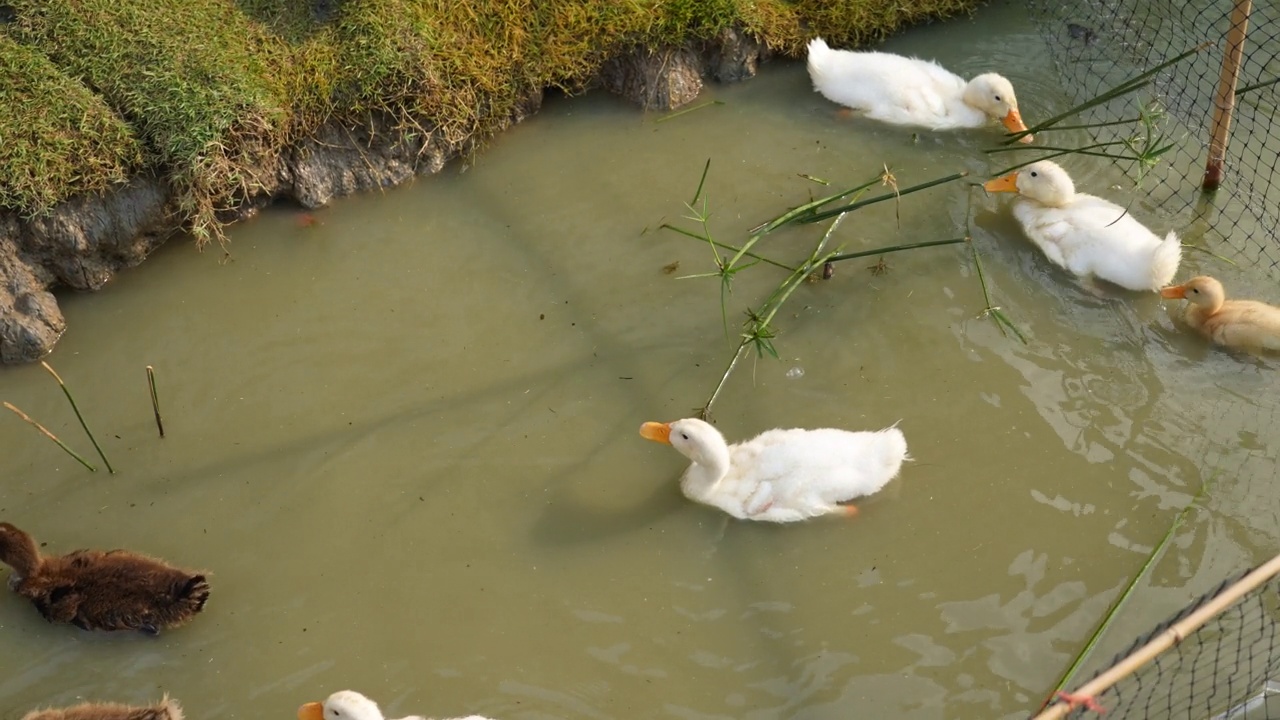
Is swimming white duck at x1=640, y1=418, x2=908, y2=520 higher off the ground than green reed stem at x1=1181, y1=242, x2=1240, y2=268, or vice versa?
green reed stem at x1=1181, y1=242, x2=1240, y2=268

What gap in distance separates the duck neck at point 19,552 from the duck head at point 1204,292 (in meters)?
5.01

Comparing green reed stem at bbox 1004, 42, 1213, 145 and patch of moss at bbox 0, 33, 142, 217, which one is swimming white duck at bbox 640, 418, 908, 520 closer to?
green reed stem at bbox 1004, 42, 1213, 145

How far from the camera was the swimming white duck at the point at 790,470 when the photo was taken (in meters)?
4.80

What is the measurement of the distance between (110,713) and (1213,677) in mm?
3896

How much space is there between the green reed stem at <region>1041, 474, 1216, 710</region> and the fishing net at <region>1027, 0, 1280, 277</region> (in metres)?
1.62

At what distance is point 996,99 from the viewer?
6273mm

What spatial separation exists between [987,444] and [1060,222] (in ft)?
4.44

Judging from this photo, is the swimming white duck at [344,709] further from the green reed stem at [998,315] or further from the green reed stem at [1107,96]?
the green reed stem at [1107,96]

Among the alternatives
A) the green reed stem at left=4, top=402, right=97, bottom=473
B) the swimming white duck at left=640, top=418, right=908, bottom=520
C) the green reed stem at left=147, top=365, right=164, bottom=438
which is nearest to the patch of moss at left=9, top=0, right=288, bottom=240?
the green reed stem at left=147, top=365, right=164, bottom=438

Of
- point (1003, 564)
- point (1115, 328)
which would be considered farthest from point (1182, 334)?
point (1003, 564)

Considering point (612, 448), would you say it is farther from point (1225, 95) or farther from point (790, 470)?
point (1225, 95)

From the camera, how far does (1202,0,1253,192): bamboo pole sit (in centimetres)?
561

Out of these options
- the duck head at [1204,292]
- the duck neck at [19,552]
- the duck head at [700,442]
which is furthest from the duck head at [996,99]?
the duck neck at [19,552]

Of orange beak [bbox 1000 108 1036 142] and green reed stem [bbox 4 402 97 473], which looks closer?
green reed stem [bbox 4 402 97 473]
